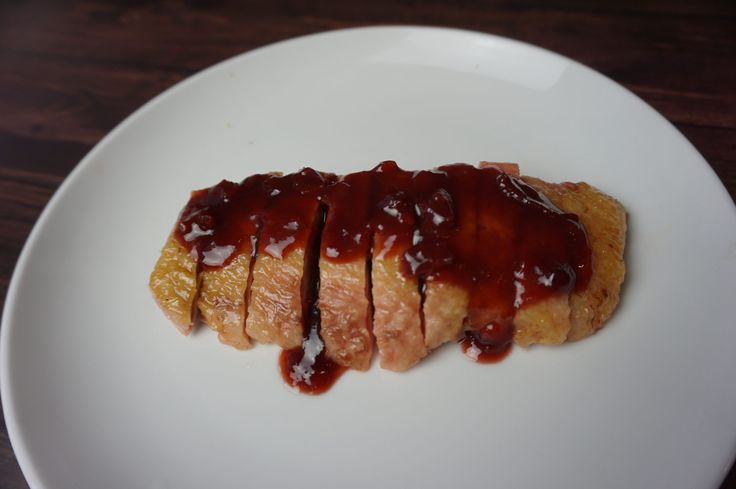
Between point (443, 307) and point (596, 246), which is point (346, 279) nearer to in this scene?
point (443, 307)

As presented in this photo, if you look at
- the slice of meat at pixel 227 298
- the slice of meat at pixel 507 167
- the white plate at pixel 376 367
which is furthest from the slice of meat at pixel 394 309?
the slice of meat at pixel 507 167

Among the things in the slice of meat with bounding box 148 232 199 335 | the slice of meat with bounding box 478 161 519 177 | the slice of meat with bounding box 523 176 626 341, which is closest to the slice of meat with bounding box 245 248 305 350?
the slice of meat with bounding box 148 232 199 335

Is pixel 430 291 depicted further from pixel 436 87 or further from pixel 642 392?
pixel 436 87

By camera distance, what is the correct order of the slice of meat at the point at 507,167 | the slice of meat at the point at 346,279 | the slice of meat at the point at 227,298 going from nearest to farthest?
the slice of meat at the point at 346,279
the slice of meat at the point at 227,298
the slice of meat at the point at 507,167

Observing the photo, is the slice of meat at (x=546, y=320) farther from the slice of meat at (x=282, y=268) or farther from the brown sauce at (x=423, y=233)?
the slice of meat at (x=282, y=268)

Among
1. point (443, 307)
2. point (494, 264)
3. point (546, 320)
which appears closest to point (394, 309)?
point (443, 307)

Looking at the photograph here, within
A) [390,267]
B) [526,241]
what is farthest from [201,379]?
[526,241]
